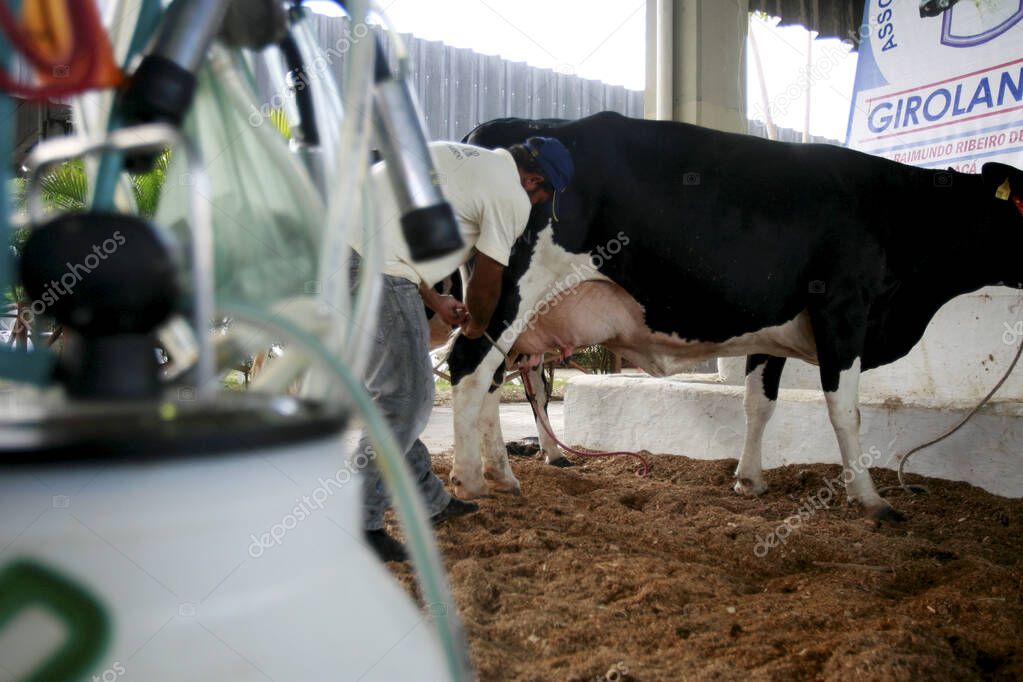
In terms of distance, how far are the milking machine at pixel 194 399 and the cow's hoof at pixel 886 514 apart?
295cm

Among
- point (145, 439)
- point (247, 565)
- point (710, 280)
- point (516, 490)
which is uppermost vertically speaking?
point (145, 439)

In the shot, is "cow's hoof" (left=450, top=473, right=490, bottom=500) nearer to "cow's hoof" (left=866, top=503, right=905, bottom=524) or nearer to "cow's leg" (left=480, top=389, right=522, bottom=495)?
"cow's leg" (left=480, top=389, right=522, bottom=495)

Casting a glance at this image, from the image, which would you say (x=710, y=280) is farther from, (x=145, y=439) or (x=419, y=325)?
(x=145, y=439)

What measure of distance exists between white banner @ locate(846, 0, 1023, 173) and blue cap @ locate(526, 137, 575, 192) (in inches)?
110

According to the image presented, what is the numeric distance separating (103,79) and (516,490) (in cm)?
302

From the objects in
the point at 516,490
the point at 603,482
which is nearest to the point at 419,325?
the point at 516,490

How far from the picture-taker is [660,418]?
14.5ft

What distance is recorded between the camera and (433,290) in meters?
2.67

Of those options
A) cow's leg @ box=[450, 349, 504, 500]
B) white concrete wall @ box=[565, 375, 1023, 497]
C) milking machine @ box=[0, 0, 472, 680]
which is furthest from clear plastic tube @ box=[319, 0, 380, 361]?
white concrete wall @ box=[565, 375, 1023, 497]

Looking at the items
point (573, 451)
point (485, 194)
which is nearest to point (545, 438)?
point (573, 451)

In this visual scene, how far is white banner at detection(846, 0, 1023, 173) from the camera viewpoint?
4.40m

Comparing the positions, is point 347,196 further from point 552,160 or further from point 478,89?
point 478,89

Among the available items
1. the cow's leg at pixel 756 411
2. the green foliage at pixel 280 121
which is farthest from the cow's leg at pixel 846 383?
the green foliage at pixel 280 121

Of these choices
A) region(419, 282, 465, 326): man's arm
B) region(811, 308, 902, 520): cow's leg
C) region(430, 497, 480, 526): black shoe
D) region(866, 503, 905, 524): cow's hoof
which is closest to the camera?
region(419, 282, 465, 326): man's arm
